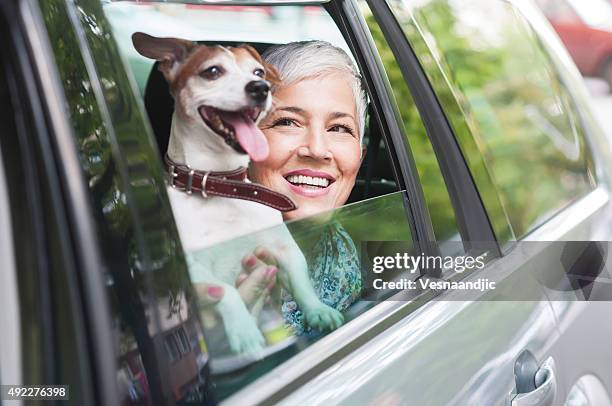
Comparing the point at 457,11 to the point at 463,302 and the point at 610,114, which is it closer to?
the point at 463,302

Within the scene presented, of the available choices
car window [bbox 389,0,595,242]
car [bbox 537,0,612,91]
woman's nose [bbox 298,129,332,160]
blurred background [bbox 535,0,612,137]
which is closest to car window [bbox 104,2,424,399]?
woman's nose [bbox 298,129,332,160]

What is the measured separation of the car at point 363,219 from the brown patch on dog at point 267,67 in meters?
0.02

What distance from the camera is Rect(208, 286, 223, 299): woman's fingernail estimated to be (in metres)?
1.23

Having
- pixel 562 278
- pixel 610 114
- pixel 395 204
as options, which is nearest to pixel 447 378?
pixel 395 204

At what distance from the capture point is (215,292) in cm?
124

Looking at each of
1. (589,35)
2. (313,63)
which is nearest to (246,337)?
(313,63)

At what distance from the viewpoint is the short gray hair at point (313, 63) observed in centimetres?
146

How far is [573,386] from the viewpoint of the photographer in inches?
79.2

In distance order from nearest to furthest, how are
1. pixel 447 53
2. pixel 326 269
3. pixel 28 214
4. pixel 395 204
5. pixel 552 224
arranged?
pixel 28 214
pixel 326 269
pixel 395 204
pixel 552 224
pixel 447 53

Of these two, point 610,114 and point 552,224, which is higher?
point 610,114

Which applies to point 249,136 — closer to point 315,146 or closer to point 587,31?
point 315,146

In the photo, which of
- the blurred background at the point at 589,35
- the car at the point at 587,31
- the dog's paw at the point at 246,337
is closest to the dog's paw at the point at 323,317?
the dog's paw at the point at 246,337

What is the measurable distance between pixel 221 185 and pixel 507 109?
1.65m

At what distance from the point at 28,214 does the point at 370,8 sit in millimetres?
1122
